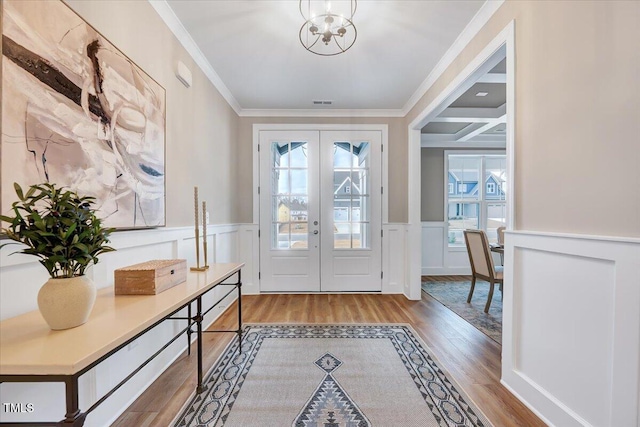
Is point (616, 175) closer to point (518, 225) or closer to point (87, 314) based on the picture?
point (518, 225)

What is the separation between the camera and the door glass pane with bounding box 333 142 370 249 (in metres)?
3.98

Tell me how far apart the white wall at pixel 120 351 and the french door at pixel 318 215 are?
1.25 metres

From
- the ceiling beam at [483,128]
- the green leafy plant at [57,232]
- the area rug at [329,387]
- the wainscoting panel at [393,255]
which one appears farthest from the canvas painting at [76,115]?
the ceiling beam at [483,128]

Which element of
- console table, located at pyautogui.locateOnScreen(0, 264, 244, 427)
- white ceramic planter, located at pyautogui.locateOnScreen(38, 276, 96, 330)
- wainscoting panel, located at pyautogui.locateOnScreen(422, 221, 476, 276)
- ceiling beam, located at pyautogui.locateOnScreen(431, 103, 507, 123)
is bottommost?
wainscoting panel, located at pyautogui.locateOnScreen(422, 221, 476, 276)

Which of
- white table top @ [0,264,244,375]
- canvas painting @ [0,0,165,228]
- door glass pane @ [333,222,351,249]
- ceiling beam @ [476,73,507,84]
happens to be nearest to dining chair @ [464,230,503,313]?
door glass pane @ [333,222,351,249]

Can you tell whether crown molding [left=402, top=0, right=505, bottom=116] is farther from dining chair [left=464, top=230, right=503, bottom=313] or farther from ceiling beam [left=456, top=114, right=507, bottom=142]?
dining chair [left=464, top=230, right=503, bottom=313]

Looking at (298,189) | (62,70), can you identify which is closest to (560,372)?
(62,70)

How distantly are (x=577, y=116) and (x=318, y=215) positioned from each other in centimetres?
296

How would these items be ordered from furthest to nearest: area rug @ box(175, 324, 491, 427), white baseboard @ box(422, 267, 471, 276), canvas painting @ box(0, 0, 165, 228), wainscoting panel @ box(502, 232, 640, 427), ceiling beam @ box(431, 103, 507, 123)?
white baseboard @ box(422, 267, 471, 276), ceiling beam @ box(431, 103, 507, 123), area rug @ box(175, 324, 491, 427), wainscoting panel @ box(502, 232, 640, 427), canvas painting @ box(0, 0, 165, 228)

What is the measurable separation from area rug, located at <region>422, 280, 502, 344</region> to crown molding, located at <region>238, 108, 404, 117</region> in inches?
103

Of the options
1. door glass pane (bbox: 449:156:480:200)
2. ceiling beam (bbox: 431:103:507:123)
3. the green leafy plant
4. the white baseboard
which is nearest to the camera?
the green leafy plant

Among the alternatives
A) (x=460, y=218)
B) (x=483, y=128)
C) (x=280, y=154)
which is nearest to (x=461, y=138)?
(x=483, y=128)

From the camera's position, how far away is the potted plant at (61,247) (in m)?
0.84

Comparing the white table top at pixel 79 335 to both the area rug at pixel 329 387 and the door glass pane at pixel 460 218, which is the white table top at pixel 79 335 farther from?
the door glass pane at pixel 460 218
